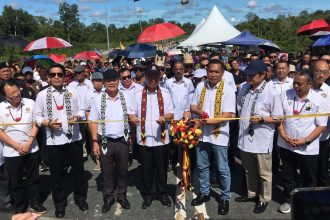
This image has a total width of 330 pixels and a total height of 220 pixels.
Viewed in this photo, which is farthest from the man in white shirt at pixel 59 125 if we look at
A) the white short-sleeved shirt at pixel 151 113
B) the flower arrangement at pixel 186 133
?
the flower arrangement at pixel 186 133

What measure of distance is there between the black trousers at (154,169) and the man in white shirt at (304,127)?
1787 millimetres

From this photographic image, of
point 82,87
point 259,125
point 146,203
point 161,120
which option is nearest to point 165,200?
point 146,203

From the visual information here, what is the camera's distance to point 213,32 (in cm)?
1560

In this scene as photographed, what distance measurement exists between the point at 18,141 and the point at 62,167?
740 mm

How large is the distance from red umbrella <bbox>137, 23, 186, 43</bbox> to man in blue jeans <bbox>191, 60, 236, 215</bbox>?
531 centimetres

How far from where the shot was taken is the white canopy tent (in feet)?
49.4

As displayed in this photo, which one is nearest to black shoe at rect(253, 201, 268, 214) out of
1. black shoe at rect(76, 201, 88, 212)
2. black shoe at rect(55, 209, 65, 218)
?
black shoe at rect(76, 201, 88, 212)

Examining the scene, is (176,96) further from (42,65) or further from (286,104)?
(42,65)

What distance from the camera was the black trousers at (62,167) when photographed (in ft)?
16.7

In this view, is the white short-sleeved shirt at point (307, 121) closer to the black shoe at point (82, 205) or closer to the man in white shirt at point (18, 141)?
the black shoe at point (82, 205)

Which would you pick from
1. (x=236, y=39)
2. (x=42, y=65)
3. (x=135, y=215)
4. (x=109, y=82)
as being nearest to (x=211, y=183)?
(x=135, y=215)

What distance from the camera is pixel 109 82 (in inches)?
197

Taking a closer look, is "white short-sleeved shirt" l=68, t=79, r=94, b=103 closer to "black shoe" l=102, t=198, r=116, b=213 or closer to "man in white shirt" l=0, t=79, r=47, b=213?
"man in white shirt" l=0, t=79, r=47, b=213

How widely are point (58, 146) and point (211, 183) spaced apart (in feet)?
8.68
